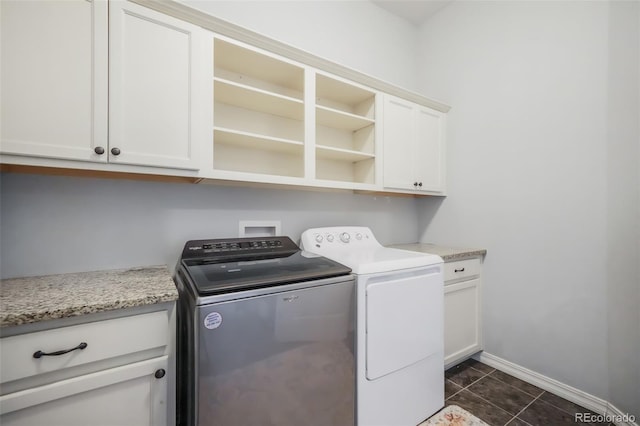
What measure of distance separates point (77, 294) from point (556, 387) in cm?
272

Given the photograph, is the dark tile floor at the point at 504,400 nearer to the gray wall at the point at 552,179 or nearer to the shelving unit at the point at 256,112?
the gray wall at the point at 552,179

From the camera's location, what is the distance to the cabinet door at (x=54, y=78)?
98 centimetres

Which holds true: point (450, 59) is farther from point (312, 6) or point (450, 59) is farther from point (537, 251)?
point (537, 251)

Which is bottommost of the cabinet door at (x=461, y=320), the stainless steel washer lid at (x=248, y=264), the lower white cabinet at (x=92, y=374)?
the cabinet door at (x=461, y=320)

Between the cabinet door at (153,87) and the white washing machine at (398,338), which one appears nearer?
the cabinet door at (153,87)

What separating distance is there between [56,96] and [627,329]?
302cm

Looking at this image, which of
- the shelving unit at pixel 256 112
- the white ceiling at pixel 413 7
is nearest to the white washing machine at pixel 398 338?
the shelving unit at pixel 256 112

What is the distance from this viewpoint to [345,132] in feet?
7.36

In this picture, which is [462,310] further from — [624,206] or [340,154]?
[340,154]

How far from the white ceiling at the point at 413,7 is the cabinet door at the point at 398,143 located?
41.8 inches

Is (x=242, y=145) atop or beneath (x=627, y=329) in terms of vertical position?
atop

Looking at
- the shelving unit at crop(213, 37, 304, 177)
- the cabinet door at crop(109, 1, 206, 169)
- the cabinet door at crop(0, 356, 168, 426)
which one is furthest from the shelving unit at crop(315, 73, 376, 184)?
the cabinet door at crop(0, 356, 168, 426)

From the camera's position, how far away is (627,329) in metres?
1.48

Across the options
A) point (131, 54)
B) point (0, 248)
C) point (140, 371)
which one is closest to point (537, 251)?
point (140, 371)
